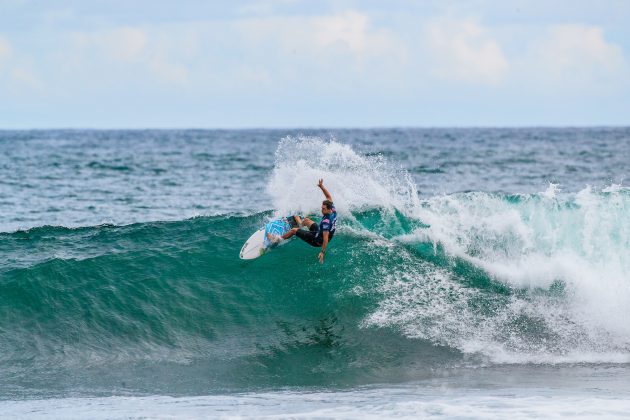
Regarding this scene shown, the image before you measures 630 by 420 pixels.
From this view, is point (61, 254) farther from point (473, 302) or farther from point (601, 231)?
point (601, 231)

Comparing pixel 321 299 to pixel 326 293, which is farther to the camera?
pixel 326 293

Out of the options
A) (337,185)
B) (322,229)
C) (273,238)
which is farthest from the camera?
(337,185)

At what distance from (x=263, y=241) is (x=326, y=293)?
6.04 ft

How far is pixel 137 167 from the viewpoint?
137ft

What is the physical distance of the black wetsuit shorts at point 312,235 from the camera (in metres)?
14.1

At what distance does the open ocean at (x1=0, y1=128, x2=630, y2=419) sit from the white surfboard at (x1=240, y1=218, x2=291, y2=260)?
13.4 inches

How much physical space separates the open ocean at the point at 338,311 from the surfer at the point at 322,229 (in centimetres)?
102

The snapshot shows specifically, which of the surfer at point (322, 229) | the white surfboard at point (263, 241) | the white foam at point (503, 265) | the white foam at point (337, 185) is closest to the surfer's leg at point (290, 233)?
the surfer at point (322, 229)

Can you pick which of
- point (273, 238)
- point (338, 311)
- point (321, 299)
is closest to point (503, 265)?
point (338, 311)

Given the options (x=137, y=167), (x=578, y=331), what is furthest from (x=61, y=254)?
(x=137, y=167)

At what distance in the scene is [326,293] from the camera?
14164 mm

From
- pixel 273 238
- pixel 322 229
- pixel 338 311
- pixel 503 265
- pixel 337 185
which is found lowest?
pixel 338 311

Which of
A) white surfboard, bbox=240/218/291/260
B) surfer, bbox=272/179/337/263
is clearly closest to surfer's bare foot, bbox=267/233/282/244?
white surfboard, bbox=240/218/291/260

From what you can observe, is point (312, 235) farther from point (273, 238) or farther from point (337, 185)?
point (337, 185)
